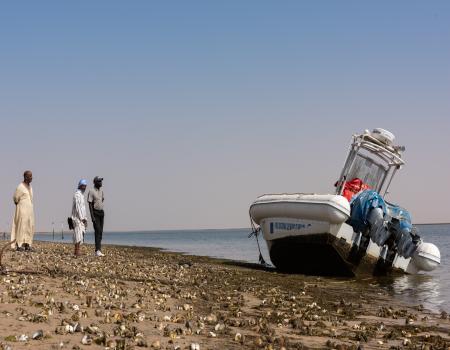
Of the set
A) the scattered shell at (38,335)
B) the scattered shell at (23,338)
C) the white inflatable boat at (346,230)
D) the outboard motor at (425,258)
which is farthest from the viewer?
the outboard motor at (425,258)

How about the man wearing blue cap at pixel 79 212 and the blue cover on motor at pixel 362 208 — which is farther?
the blue cover on motor at pixel 362 208

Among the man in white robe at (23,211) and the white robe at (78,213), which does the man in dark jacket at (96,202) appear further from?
the man in white robe at (23,211)

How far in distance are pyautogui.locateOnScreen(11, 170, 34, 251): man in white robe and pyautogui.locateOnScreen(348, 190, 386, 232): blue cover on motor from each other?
1013 cm

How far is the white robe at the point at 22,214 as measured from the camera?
50.3 ft

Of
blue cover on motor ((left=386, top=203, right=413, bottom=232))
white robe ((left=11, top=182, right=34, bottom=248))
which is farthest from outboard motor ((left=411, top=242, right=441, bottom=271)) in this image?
white robe ((left=11, top=182, right=34, bottom=248))

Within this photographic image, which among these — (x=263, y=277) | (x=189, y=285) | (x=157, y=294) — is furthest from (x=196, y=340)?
(x=263, y=277)

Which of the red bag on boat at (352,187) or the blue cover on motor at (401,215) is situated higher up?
the red bag on boat at (352,187)

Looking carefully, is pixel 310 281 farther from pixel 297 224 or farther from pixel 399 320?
pixel 399 320

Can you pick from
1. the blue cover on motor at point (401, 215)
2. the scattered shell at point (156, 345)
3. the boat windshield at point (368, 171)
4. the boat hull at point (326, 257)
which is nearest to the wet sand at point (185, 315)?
the scattered shell at point (156, 345)

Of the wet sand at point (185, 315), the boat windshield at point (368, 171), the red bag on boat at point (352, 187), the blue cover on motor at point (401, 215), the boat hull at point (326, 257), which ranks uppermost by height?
the boat windshield at point (368, 171)

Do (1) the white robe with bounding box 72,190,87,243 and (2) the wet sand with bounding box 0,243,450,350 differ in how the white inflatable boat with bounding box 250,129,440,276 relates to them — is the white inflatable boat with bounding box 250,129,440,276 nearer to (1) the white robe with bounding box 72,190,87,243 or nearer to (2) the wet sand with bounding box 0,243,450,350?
(2) the wet sand with bounding box 0,243,450,350

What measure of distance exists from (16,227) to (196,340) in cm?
1039

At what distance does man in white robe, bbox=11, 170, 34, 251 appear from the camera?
1530 centimetres

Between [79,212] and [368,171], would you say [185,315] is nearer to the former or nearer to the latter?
[79,212]
